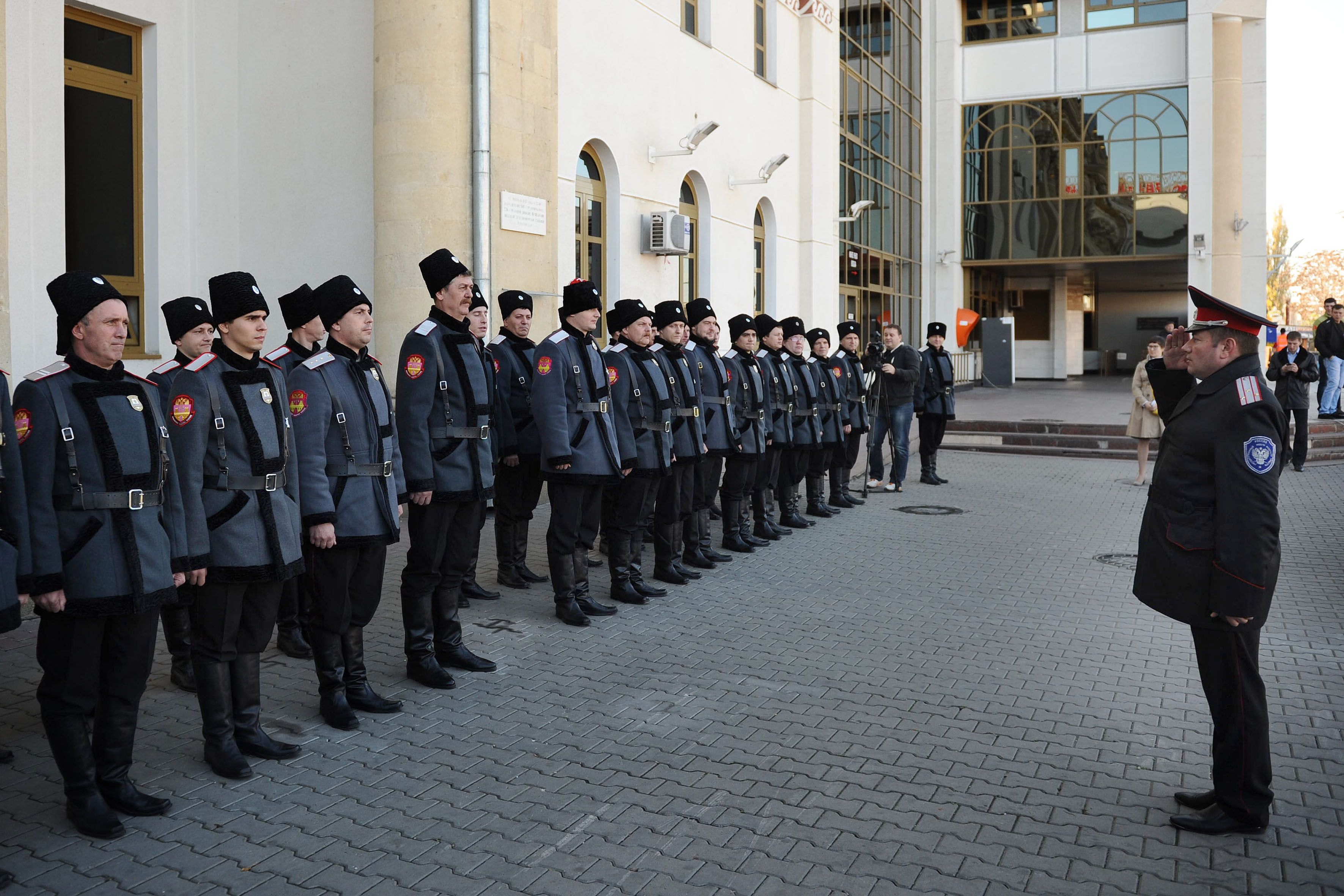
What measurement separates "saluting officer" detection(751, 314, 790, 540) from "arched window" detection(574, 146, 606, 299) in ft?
12.4

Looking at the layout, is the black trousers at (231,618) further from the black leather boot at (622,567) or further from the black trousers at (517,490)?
the black trousers at (517,490)

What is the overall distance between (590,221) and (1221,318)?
1098cm

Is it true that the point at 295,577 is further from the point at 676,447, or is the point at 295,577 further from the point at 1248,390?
the point at 1248,390

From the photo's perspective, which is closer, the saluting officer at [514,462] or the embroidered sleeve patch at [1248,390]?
the embroidered sleeve patch at [1248,390]

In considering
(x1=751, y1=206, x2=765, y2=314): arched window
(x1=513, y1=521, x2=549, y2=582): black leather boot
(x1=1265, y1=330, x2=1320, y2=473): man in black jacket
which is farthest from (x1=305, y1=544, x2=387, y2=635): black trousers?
(x1=751, y1=206, x2=765, y2=314): arched window

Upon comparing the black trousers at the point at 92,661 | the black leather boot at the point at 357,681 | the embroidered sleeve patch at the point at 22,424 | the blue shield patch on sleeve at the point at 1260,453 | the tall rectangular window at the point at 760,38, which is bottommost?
the black leather boot at the point at 357,681

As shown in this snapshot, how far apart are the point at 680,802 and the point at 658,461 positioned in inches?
151

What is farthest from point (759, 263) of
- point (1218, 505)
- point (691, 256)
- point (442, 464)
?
point (1218, 505)

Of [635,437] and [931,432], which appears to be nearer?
[635,437]

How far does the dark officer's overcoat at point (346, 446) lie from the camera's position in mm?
5234

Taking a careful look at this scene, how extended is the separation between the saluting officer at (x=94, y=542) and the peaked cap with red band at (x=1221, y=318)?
410 cm

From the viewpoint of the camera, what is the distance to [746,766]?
4.85m

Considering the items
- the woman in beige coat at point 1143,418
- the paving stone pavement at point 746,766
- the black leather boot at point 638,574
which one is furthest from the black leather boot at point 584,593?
the woman in beige coat at point 1143,418

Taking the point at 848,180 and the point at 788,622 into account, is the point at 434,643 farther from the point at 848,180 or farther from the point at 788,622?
the point at 848,180
